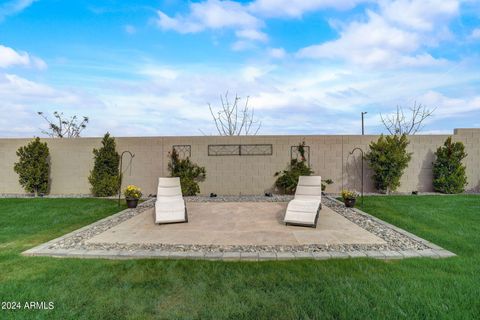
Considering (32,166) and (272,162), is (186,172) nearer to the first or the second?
(272,162)

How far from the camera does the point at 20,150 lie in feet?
34.9

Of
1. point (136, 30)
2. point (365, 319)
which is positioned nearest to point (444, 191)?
point (365, 319)

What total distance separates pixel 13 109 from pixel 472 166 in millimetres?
20347

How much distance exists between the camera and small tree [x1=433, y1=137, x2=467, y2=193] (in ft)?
33.9

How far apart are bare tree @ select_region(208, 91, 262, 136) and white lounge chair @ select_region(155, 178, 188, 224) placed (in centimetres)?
1362

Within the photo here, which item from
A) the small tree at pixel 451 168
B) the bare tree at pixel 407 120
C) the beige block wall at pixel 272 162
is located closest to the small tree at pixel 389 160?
the beige block wall at pixel 272 162

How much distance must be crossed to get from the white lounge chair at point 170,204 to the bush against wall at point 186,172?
2825 millimetres

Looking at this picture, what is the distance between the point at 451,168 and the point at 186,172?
32.3 feet

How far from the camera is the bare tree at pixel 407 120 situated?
21703 mm

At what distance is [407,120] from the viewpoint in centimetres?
2248

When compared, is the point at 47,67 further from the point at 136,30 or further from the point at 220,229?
the point at 220,229

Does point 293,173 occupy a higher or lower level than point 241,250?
higher

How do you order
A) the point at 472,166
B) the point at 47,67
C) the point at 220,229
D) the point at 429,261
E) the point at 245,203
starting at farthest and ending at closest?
1. the point at 472,166
2. the point at 47,67
3. the point at 245,203
4. the point at 220,229
5. the point at 429,261

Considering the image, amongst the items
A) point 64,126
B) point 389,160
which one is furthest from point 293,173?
point 64,126
